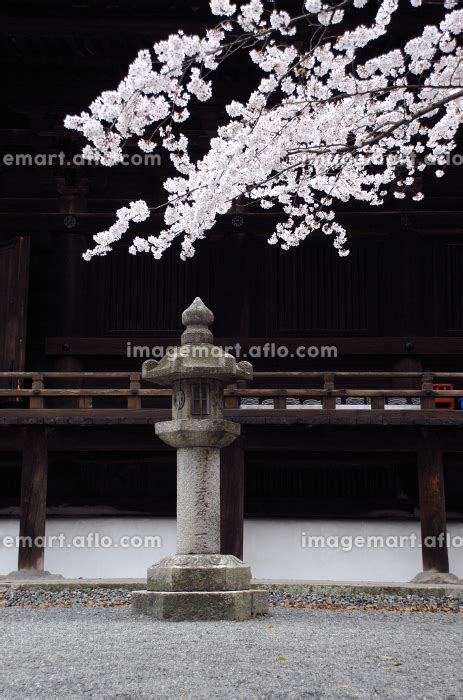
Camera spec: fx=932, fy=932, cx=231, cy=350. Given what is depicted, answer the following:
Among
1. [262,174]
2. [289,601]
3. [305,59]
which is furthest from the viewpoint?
[289,601]

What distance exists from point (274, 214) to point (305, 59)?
24.3ft

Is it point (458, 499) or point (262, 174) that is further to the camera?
point (458, 499)

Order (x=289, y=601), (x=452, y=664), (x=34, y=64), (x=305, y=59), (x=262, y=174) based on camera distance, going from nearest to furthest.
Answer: (x=452, y=664)
(x=305, y=59)
(x=262, y=174)
(x=289, y=601)
(x=34, y=64)

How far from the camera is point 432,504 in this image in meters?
13.2

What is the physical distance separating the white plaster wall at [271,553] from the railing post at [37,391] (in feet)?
7.08

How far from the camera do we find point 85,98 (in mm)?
14758

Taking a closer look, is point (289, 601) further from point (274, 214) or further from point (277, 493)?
point (274, 214)

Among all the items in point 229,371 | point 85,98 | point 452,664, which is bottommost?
point 452,664

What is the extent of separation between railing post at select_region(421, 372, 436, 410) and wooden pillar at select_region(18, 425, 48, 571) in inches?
216

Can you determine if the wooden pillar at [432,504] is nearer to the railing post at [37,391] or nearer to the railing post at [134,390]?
the railing post at [134,390]

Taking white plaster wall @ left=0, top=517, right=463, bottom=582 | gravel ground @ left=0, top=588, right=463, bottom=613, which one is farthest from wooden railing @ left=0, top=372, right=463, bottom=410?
gravel ground @ left=0, top=588, right=463, bottom=613

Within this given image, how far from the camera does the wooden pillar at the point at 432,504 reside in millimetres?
13062

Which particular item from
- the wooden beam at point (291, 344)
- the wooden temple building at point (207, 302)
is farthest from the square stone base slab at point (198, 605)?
the wooden beam at point (291, 344)

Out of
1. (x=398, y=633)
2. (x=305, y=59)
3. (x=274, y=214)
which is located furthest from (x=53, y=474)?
(x=305, y=59)
